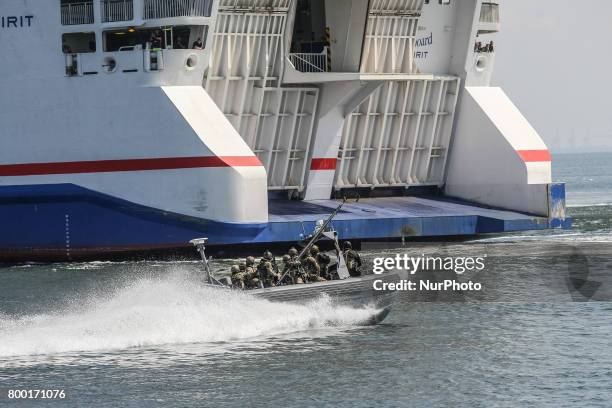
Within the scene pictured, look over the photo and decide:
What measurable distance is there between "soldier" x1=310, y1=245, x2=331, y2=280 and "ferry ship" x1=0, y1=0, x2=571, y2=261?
973 centimetres

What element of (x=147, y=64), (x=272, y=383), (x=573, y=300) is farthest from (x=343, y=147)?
(x=272, y=383)

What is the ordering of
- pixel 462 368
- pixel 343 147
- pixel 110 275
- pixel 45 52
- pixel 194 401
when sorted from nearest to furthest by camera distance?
1. pixel 194 401
2. pixel 462 368
3. pixel 110 275
4. pixel 45 52
5. pixel 343 147

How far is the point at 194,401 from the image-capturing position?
24.9 metres

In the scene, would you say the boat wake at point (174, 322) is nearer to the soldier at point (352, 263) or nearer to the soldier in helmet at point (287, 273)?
the soldier in helmet at point (287, 273)

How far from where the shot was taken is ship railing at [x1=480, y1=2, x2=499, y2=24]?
5034cm

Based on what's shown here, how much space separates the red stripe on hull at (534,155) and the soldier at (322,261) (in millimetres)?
16681

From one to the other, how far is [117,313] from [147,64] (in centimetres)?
1353

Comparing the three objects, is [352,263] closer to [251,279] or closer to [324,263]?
[324,263]

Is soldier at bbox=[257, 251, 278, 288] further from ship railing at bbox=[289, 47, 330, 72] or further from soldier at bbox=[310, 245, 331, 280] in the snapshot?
ship railing at bbox=[289, 47, 330, 72]

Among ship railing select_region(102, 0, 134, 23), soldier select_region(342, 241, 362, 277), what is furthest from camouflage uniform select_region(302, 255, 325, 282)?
Result: ship railing select_region(102, 0, 134, 23)

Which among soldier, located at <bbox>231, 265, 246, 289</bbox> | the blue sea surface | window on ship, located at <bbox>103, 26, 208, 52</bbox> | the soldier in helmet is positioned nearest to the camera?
the blue sea surface

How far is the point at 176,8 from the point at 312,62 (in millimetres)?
6710

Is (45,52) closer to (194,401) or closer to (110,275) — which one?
(110,275)

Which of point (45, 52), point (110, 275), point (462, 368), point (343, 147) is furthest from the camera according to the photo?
point (343, 147)
